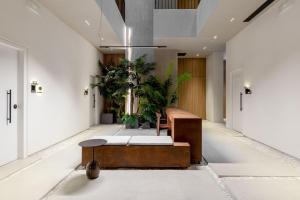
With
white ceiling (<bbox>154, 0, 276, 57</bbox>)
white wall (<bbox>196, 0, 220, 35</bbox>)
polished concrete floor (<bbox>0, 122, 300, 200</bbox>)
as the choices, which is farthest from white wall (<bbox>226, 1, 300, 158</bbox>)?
white wall (<bbox>196, 0, 220, 35</bbox>)

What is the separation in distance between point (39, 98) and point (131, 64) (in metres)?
4.32

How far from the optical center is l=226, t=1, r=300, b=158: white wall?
4562 mm

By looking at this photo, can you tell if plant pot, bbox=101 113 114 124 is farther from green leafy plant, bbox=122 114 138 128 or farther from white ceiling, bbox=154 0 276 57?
white ceiling, bbox=154 0 276 57

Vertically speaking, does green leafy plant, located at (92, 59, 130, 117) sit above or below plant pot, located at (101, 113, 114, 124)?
above

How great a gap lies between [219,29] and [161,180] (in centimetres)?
538

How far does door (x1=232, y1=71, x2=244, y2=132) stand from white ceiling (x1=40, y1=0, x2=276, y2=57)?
4.67ft

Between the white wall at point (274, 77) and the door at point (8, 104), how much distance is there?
5166 millimetres

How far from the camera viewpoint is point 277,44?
204 inches

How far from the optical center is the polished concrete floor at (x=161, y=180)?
112 inches

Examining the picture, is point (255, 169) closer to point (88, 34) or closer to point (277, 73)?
point (277, 73)

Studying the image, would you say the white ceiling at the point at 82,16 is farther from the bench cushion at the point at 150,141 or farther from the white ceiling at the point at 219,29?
the bench cushion at the point at 150,141

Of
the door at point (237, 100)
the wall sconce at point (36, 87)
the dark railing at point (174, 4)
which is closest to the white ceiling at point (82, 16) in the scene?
the wall sconce at point (36, 87)

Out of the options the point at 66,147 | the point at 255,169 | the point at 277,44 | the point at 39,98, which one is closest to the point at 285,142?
the point at 255,169

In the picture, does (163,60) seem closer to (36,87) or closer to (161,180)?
(36,87)
